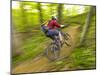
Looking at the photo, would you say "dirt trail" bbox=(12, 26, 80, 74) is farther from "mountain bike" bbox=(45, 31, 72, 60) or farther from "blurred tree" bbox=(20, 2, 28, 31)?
"blurred tree" bbox=(20, 2, 28, 31)

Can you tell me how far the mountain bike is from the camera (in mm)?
2236

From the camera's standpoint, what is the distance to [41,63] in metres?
2.20

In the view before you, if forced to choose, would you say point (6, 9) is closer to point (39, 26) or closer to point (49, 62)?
point (39, 26)

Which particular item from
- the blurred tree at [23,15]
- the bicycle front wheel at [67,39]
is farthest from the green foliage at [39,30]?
Result: the bicycle front wheel at [67,39]

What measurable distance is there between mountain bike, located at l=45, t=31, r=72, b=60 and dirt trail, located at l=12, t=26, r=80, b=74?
5 centimetres

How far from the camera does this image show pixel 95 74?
2.43 m

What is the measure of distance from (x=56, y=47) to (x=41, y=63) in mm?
241

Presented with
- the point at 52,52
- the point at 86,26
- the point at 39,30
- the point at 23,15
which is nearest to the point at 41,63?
the point at 52,52

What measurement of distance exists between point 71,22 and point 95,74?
68cm

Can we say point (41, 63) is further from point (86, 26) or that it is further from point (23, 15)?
point (86, 26)

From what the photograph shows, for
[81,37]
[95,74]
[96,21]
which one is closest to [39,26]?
[81,37]

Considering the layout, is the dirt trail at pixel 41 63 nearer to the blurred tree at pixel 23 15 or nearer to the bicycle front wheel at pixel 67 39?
the bicycle front wheel at pixel 67 39

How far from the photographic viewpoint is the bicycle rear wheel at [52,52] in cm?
223

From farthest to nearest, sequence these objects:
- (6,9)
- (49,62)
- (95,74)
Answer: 1. (95,74)
2. (49,62)
3. (6,9)
